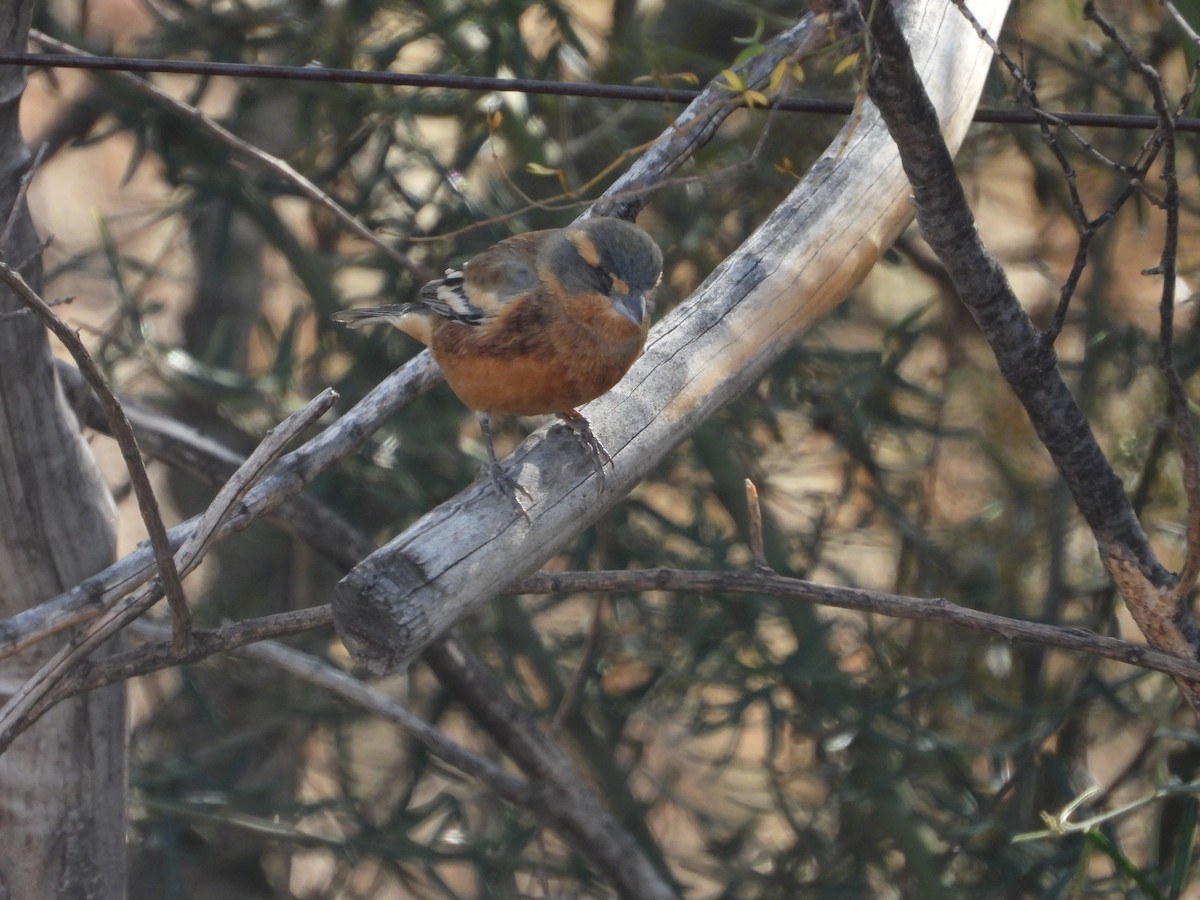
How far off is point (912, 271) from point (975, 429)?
3.37ft

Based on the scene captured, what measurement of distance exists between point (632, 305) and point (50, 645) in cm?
166

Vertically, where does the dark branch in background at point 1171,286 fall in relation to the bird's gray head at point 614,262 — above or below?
below

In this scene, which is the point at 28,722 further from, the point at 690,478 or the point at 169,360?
the point at 690,478

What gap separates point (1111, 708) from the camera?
4883 millimetres

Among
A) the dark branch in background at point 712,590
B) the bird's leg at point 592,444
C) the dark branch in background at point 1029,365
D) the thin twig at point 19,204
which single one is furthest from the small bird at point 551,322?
the thin twig at point 19,204

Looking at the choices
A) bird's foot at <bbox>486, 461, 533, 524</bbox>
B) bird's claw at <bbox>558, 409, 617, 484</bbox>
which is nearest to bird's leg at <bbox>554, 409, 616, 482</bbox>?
bird's claw at <bbox>558, 409, 617, 484</bbox>

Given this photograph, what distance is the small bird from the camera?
3.30 metres

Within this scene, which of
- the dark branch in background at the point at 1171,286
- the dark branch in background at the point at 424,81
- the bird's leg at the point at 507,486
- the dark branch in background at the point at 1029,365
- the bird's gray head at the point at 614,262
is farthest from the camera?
the bird's gray head at the point at 614,262

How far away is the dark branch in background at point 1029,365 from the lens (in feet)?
7.52

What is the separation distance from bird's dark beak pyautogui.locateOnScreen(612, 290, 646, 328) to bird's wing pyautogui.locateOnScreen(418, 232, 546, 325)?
0.29m

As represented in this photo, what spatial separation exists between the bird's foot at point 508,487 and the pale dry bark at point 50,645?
117 centimetres

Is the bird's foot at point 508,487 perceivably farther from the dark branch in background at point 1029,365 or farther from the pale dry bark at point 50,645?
the pale dry bark at point 50,645

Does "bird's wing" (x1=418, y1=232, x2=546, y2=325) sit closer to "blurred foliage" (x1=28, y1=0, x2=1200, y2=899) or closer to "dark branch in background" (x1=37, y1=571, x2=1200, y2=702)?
"blurred foliage" (x1=28, y1=0, x2=1200, y2=899)

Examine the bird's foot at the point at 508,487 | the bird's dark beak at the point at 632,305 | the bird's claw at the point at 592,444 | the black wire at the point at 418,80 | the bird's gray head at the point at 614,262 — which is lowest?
the bird's foot at the point at 508,487
